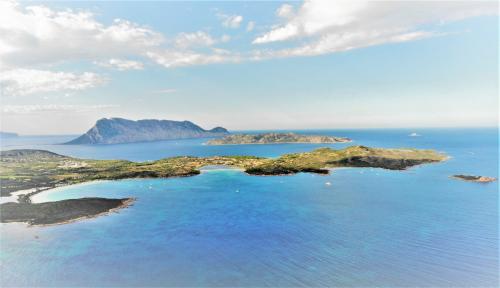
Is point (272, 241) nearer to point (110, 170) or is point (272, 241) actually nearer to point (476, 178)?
point (476, 178)

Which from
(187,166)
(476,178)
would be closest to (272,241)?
(476,178)

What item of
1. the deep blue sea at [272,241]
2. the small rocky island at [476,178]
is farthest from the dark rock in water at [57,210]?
the small rocky island at [476,178]

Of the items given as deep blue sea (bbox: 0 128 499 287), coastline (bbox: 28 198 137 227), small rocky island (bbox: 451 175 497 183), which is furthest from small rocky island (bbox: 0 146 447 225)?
small rocky island (bbox: 451 175 497 183)

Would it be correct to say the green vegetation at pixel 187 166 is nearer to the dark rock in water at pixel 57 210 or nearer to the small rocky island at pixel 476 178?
the small rocky island at pixel 476 178

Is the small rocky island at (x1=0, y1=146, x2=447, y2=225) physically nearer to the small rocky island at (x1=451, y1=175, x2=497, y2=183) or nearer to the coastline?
the coastline

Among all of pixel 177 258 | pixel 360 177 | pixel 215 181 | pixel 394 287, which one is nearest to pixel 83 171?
pixel 215 181

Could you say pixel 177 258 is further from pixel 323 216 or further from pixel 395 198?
pixel 395 198
